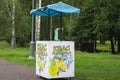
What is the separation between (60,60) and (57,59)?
0.12m

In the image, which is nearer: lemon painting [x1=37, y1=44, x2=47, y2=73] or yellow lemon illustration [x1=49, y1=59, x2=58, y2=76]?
yellow lemon illustration [x1=49, y1=59, x2=58, y2=76]

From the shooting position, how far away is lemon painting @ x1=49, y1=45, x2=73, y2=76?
1249 cm

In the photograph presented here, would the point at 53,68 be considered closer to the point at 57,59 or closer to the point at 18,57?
the point at 57,59

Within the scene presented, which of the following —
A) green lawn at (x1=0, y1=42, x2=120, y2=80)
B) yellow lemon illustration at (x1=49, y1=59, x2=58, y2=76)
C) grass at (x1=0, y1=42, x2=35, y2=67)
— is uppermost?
yellow lemon illustration at (x1=49, y1=59, x2=58, y2=76)

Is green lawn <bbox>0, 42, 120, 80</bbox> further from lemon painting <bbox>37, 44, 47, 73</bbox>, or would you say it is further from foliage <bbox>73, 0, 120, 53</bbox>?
foliage <bbox>73, 0, 120, 53</bbox>

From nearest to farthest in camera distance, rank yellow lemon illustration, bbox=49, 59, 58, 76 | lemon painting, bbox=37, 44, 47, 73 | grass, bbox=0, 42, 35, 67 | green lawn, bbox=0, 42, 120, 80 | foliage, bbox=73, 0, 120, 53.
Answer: yellow lemon illustration, bbox=49, 59, 58, 76, lemon painting, bbox=37, 44, 47, 73, green lawn, bbox=0, 42, 120, 80, grass, bbox=0, 42, 35, 67, foliage, bbox=73, 0, 120, 53

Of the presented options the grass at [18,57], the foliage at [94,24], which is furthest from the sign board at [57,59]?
the foliage at [94,24]

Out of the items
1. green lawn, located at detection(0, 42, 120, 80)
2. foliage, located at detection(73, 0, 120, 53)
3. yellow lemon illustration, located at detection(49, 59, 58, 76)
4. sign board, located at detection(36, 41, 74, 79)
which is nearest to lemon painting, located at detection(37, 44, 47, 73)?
sign board, located at detection(36, 41, 74, 79)

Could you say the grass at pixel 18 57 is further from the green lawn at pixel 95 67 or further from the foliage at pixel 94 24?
the foliage at pixel 94 24

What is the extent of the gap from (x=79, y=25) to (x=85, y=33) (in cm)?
177

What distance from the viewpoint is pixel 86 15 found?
4612 cm

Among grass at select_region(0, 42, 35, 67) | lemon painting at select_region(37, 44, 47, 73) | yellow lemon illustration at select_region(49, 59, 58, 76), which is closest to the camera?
yellow lemon illustration at select_region(49, 59, 58, 76)

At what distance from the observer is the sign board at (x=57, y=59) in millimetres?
12484

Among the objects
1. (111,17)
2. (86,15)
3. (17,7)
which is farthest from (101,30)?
(17,7)
